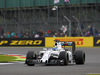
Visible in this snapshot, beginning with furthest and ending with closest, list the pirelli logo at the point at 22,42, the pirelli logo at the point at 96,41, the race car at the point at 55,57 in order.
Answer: the pirelli logo at the point at 22,42 → the pirelli logo at the point at 96,41 → the race car at the point at 55,57

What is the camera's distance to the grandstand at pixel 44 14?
46.6 m

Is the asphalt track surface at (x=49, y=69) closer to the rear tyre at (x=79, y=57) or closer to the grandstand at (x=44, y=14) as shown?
the rear tyre at (x=79, y=57)

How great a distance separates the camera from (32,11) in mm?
50719

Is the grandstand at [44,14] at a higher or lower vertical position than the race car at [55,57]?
higher

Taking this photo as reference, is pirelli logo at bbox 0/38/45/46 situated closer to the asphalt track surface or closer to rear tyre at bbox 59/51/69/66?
the asphalt track surface

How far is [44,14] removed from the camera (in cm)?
4991

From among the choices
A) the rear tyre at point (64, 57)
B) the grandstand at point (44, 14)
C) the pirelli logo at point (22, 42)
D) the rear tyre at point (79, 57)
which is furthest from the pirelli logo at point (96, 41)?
the rear tyre at point (64, 57)

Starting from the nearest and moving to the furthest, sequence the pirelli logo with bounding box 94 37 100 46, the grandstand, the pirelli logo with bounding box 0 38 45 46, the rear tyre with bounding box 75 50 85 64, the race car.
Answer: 1. the race car
2. the rear tyre with bounding box 75 50 85 64
3. the pirelli logo with bounding box 94 37 100 46
4. the pirelli logo with bounding box 0 38 45 46
5. the grandstand

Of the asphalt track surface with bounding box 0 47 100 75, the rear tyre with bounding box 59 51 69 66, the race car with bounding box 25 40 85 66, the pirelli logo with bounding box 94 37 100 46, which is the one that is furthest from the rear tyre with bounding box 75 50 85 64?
the pirelli logo with bounding box 94 37 100 46

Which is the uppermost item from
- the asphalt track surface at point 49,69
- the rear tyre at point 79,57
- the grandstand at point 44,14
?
the grandstand at point 44,14

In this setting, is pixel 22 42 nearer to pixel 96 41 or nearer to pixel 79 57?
pixel 96 41

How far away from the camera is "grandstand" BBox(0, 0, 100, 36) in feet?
153

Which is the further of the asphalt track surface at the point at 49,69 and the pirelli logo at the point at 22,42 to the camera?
the pirelli logo at the point at 22,42

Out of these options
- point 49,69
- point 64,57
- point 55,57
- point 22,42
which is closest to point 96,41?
point 22,42
